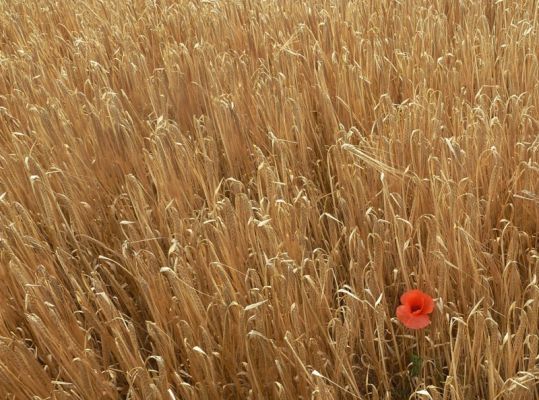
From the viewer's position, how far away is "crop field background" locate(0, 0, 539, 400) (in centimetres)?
94

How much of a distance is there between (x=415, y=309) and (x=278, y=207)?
0.85 ft

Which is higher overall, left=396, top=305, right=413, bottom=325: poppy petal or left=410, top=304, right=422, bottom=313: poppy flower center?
left=396, top=305, right=413, bottom=325: poppy petal

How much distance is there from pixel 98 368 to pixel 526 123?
33.2 inches

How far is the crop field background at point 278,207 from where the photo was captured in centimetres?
94

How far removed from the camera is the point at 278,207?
3.55 feet

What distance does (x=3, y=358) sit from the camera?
0.95 metres

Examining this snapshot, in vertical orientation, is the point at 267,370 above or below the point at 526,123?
below

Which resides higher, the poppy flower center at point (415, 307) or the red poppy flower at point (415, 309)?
the red poppy flower at point (415, 309)

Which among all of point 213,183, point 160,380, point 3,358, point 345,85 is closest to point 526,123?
point 345,85

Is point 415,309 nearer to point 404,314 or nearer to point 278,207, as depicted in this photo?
point 404,314

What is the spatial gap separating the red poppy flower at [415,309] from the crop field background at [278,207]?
2cm

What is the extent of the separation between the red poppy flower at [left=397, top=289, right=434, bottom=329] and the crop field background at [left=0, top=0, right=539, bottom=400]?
22 mm

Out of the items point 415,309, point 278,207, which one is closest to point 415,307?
point 415,309

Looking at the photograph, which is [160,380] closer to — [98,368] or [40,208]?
[98,368]
